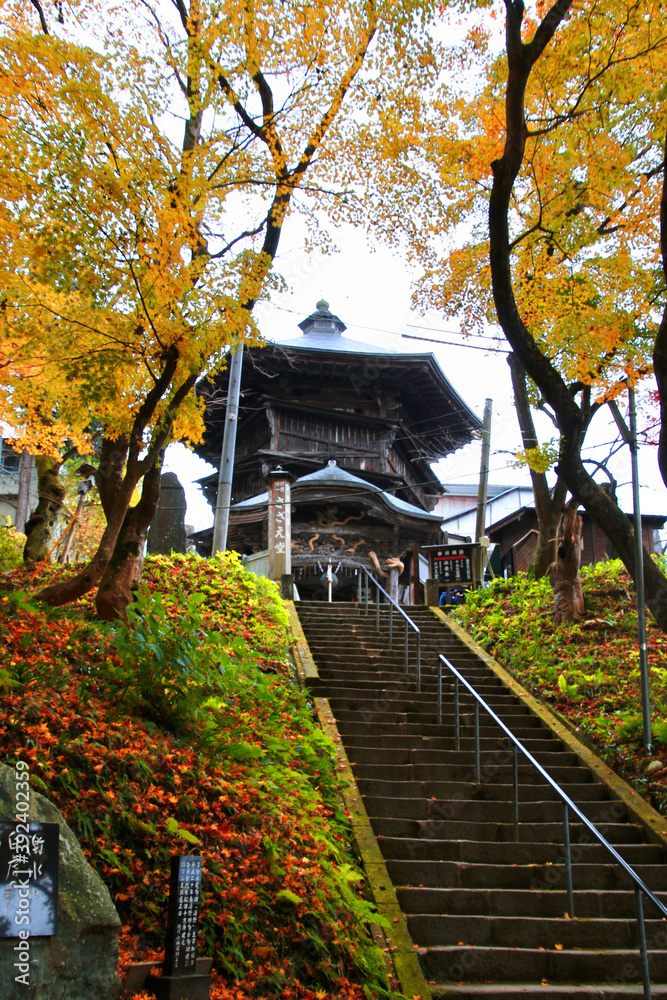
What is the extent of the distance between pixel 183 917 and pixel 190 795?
1505mm

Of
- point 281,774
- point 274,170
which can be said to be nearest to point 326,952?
point 281,774

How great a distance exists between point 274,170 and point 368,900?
7906 mm

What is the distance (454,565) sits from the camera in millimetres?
16750

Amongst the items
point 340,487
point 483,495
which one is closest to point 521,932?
point 483,495

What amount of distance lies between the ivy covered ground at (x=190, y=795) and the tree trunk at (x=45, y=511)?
14.1 ft

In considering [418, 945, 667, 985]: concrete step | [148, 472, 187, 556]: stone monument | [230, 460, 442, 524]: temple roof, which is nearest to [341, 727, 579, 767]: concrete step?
[418, 945, 667, 985]: concrete step

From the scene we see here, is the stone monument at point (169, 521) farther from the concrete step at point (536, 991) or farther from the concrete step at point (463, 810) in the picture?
the concrete step at point (536, 991)

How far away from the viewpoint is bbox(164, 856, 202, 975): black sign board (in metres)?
3.79

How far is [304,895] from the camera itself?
519cm

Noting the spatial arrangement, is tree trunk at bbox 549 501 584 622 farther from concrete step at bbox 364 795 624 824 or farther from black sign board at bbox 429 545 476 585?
concrete step at bbox 364 795 624 824

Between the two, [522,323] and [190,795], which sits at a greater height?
[522,323]

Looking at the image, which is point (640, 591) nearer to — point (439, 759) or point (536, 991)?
point (439, 759)

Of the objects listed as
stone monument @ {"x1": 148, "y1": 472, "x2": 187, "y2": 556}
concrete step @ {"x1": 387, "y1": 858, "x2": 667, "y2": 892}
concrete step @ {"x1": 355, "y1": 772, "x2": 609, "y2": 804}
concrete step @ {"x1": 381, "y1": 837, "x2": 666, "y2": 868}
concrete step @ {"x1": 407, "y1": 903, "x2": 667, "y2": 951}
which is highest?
stone monument @ {"x1": 148, "y1": 472, "x2": 187, "y2": 556}

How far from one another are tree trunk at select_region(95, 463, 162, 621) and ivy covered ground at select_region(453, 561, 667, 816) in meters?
6.10
